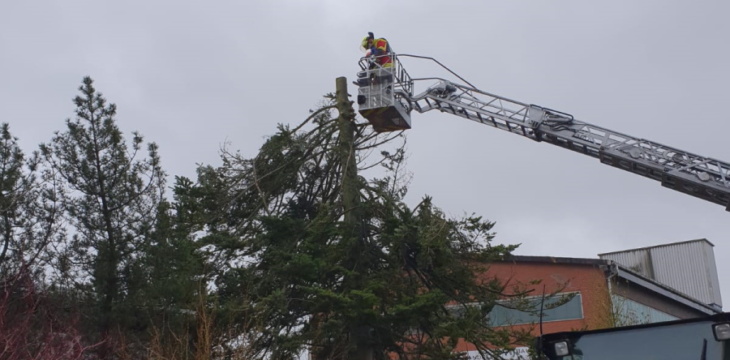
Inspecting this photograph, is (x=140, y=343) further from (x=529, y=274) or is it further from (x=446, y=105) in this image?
(x=529, y=274)

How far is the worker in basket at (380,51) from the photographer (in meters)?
19.1

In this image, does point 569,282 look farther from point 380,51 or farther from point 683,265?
point 380,51

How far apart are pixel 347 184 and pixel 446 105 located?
9.43 feet

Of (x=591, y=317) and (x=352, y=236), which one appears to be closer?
(x=352, y=236)

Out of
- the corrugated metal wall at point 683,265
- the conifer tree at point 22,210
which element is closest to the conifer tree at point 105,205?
the conifer tree at point 22,210

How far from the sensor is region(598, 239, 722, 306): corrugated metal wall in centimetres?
3212

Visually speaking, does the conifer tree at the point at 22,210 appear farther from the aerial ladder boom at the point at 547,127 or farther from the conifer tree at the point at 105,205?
the aerial ladder boom at the point at 547,127

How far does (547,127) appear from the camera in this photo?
58.0 ft

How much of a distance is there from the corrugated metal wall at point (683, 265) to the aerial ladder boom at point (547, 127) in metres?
16.2

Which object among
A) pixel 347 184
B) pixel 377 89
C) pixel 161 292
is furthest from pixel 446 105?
pixel 161 292

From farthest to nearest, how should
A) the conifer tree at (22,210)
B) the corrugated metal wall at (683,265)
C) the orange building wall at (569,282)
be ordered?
the corrugated metal wall at (683,265) → the orange building wall at (569,282) → the conifer tree at (22,210)

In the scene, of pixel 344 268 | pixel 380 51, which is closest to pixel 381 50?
pixel 380 51

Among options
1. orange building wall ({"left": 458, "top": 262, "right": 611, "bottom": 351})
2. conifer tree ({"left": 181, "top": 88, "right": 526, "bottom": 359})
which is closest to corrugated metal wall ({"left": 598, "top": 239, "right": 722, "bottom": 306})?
orange building wall ({"left": 458, "top": 262, "right": 611, "bottom": 351})

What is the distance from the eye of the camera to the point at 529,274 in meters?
28.5
